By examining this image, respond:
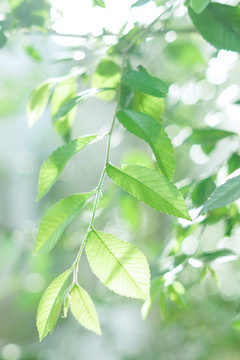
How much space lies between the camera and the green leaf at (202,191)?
1.38 feet

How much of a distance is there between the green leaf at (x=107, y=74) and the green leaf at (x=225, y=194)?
187 millimetres

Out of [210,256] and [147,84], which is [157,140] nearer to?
[147,84]

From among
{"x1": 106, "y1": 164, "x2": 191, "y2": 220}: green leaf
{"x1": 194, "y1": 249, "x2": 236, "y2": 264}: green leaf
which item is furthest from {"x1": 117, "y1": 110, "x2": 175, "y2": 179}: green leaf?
{"x1": 194, "y1": 249, "x2": 236, "y2": 264}: green leaf

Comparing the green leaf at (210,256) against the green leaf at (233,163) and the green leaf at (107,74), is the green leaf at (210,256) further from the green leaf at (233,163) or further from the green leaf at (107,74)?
the green leaf at (107,74)

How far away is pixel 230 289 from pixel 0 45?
122 centimetres

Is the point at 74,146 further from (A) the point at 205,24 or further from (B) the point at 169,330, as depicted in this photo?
(B) the point at 169,330

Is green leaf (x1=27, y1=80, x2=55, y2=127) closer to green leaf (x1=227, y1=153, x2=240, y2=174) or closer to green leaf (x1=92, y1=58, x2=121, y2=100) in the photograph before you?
green leaf (x1=92, y1=58, x2=121, y2=100)

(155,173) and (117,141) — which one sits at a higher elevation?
(155,173)

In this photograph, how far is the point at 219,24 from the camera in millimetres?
368

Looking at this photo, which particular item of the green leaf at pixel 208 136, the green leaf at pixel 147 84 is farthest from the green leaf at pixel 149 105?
the green leaf at pixel 208 136

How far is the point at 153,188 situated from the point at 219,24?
0.16 meters

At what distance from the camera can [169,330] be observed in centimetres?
144

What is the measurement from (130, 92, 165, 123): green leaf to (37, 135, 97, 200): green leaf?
0.22 ft

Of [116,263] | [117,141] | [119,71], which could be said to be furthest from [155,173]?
[117,141]
